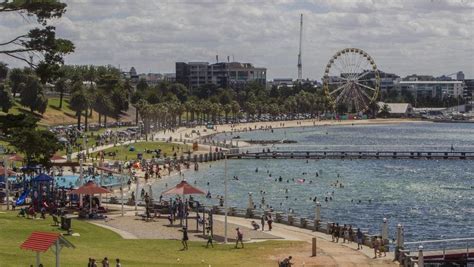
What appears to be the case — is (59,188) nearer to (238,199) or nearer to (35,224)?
(35,224)

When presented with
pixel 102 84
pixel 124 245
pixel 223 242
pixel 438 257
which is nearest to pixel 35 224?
pixel 124 245

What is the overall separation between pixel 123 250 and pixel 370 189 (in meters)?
61.9

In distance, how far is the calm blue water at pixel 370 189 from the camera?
75312mm

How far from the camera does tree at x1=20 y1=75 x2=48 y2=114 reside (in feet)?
529

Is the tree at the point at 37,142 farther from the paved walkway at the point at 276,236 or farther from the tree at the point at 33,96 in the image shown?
the tree at the point at 33,96

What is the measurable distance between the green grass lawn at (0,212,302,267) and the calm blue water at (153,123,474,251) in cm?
2295

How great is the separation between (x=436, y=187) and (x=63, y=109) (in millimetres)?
110423

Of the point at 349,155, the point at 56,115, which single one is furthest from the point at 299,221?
the point at 56,115

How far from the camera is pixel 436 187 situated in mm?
105438

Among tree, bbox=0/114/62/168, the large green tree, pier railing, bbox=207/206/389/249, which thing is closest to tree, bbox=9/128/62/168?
tree, bbox=0/114/62/168

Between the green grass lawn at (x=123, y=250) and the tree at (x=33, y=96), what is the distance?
11312 cm

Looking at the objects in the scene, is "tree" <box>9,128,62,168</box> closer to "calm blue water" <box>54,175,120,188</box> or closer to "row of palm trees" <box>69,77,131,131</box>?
"calm blue water" <box>54,175,120,188</box>

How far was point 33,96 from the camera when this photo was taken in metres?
163

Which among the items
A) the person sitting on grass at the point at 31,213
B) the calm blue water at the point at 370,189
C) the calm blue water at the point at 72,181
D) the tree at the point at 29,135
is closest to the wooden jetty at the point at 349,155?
the calm blue water at the point at 370,189
